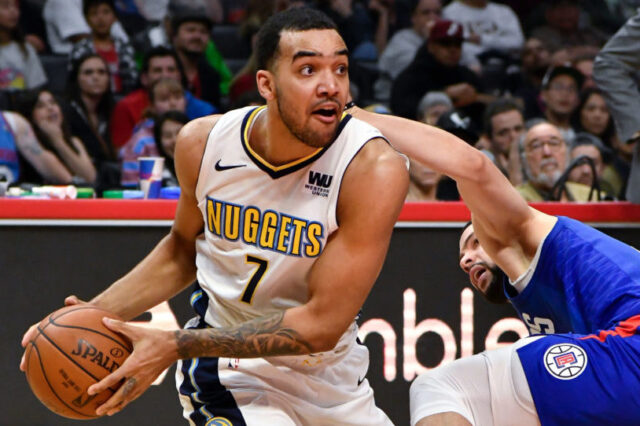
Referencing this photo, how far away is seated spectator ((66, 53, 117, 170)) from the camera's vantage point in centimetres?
696

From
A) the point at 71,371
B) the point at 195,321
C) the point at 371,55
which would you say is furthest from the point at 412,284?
the point at 371,55

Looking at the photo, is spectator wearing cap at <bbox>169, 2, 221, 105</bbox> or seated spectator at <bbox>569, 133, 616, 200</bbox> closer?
seated spectator at <bbox>569, 133, 616, 200</bbox>

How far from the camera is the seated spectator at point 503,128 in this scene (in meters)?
6.72

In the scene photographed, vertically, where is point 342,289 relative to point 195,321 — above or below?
above

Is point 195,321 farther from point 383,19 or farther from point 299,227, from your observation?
point 383,19

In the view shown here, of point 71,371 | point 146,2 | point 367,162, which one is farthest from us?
point 146,2

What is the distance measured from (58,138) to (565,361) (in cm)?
409

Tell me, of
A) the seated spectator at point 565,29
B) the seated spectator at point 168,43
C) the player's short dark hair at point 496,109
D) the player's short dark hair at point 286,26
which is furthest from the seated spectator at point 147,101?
the player's short dark hair at point 286,26

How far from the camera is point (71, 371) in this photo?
2746 millimetres

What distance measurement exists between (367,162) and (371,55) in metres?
5.80

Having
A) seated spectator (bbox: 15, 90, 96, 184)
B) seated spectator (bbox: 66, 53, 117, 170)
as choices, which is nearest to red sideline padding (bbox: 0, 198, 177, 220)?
seated spectator (bbox: 15, 90, 96, 184)

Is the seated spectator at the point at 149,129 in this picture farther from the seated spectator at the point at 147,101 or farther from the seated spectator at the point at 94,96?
the seated spectator at the point at 94,96

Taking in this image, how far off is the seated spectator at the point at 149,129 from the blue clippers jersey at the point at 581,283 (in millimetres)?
2691

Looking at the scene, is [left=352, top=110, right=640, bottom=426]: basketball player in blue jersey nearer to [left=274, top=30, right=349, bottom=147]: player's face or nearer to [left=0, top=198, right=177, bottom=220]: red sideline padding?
[left=274, top=30, right=349, bottom=147]: player's face
